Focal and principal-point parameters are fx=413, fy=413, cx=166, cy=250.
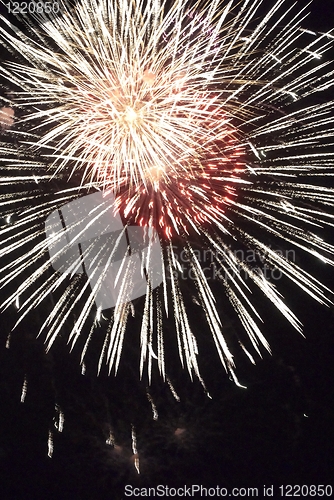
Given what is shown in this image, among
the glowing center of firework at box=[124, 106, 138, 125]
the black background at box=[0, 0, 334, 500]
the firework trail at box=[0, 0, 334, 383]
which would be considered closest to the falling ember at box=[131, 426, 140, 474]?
the black background at box=[0, 0, 334, 500]

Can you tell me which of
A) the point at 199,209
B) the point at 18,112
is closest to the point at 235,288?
the point at 199,209

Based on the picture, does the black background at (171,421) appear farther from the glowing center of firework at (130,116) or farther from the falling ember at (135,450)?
the glowing center of firework at (130,116)

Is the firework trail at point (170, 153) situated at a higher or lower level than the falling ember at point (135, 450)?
higher

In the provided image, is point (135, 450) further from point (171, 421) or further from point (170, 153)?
point (170, 153)

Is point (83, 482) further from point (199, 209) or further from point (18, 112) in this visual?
point (18, 112)

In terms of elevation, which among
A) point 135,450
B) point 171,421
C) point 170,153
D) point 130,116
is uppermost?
point 130,116

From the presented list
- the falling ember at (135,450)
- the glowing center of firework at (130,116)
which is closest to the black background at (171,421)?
the falling ember at (135,450)

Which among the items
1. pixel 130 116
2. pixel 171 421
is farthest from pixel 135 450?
pixel 130 116
